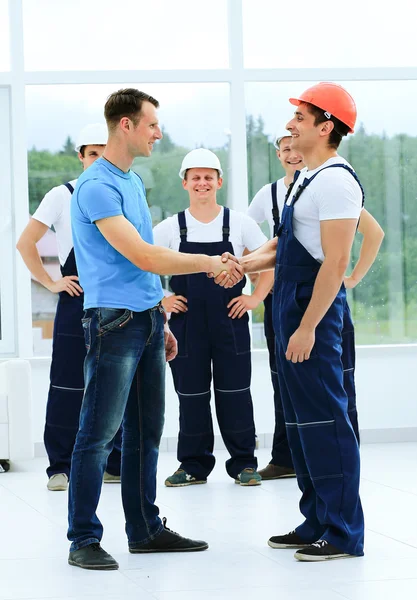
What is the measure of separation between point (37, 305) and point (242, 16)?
2.13 metres

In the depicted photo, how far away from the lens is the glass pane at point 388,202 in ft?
21.5

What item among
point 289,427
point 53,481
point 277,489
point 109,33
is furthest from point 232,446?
point 109,33

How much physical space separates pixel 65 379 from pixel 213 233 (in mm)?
947

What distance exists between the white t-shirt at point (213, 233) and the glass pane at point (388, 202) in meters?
1.89

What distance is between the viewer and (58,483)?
480 centimetres

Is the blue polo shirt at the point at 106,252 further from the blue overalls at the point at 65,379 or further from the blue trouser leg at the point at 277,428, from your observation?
the blue trouser leg at the point at 277,428

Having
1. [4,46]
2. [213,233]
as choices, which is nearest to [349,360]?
[213,233]

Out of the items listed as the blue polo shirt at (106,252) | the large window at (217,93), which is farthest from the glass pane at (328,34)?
the blue polo shirt at (106,252)

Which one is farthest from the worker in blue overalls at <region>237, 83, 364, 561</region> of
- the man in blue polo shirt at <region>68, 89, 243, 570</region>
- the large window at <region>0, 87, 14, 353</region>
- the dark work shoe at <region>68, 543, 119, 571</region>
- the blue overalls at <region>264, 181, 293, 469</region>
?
the large window at <region>0, 87, 14, 353</region>

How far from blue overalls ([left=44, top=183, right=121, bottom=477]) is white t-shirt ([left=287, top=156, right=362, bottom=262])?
169 cm

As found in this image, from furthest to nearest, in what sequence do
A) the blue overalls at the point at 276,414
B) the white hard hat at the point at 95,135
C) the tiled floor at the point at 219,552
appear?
1. the blue overalls at the point at 276,414
2. the white hard hat at the point at 95,135
3. the tiled floor at the point at 219,552

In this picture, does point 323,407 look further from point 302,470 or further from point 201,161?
point 201,161

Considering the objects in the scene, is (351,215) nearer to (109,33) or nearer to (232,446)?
(232,446)

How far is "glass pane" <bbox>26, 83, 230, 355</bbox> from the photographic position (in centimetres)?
626
